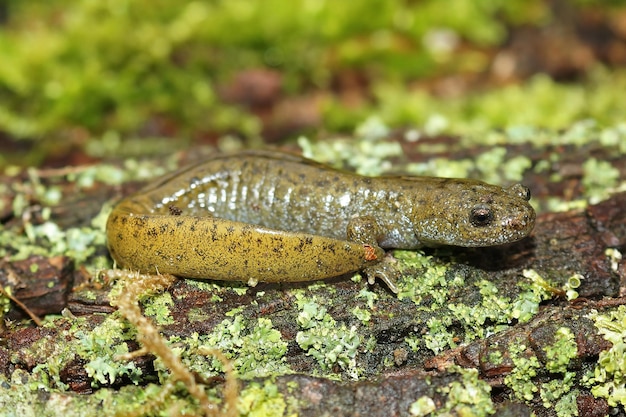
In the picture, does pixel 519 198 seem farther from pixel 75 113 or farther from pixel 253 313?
pixel 75 113

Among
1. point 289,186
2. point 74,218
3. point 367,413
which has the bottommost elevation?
point 367,413

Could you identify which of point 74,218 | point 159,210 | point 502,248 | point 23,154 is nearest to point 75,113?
point 23,154

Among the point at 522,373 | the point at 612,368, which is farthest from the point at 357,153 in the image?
the point at 612,368

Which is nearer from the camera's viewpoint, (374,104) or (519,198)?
(519,198)

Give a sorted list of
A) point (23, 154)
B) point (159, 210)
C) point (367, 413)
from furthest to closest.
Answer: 1. point (23, 154)
2. point (159, 210)
3. point (367, 413)

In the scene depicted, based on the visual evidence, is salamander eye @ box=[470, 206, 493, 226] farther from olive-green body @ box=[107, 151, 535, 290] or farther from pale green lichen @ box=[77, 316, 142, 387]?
pale green lichen @ box=[77, 316, 142, 387]

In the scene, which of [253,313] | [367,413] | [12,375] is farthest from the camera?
[253,313]

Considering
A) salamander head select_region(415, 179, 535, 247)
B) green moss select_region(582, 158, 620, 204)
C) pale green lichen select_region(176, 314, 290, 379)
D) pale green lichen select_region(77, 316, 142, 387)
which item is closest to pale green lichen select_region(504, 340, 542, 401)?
salamander head select_region(415, 179, 535, 247)
